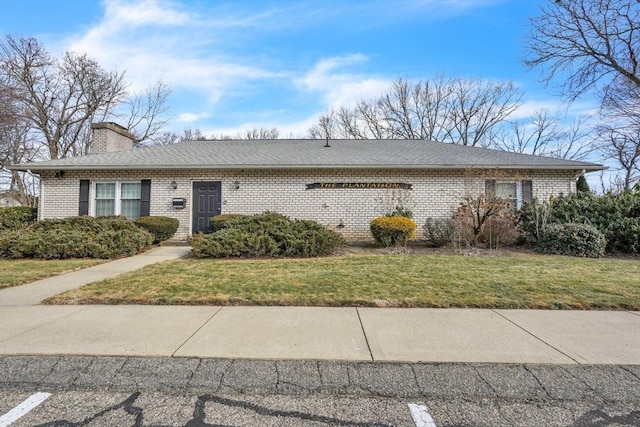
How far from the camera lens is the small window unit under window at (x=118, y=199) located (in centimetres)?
1305

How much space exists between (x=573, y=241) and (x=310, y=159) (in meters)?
8.78

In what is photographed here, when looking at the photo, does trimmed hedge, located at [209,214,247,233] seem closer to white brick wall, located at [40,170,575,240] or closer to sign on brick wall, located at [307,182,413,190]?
white brick wall, located at [40,170,575,240]

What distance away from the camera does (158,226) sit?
38.8 feet

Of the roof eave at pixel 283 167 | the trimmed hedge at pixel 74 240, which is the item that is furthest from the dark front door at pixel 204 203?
the trimmed hedge at pixel 74 240

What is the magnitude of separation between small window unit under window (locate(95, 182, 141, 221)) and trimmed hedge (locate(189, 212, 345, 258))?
517 centimetres

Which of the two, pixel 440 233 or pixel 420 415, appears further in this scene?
pixel 440 233

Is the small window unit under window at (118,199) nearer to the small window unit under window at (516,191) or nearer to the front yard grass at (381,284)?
the front yard grass at (381,284)

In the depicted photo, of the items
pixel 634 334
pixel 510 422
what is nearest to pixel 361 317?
pixel 510 422

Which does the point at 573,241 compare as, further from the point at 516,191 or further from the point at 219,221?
the point at 219,221

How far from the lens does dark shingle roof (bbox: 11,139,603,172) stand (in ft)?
40.4

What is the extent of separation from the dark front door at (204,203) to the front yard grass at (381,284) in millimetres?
4899

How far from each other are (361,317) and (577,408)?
2357 mm

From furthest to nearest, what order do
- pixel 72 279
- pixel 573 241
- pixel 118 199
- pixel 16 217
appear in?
1. pixel 16 217
2. pixel 118 199
3. pixel 573 241
4. pixel 72 279

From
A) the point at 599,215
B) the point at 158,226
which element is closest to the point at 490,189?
the point at 599,215
